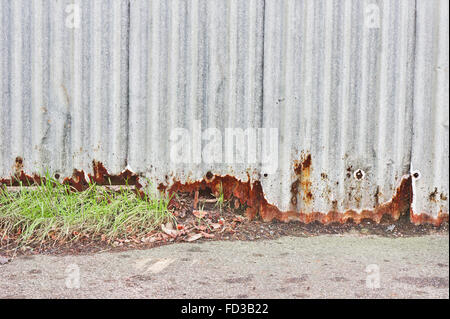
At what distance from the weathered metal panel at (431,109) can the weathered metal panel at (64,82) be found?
245 cm

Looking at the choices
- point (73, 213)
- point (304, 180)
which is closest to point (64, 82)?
point (73, 213)

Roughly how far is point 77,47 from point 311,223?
8.13 feet

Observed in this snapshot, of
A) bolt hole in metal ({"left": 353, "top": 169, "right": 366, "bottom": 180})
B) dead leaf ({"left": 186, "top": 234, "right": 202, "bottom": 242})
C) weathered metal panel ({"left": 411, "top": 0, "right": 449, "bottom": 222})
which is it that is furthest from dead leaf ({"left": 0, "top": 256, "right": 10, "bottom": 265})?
weathered metal panel ({"left": 411, "top": 0, "right": 449, "bottom": 222})

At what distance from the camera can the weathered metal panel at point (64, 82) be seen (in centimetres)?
408

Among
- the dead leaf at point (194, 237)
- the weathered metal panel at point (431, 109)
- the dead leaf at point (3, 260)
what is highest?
the weathered metal panel at point (431, 109)

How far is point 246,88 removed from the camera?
4023 mm

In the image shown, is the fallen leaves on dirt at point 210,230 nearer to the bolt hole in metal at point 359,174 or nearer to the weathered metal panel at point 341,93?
the weathered metal panel at point 341,93

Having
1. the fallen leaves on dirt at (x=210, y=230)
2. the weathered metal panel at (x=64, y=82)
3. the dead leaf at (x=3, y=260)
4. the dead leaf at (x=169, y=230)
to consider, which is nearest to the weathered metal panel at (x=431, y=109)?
the fallen leaves on dirt at (x=210, y=230)

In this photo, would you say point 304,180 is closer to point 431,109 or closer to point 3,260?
point 431,109

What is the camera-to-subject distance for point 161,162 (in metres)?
4.10

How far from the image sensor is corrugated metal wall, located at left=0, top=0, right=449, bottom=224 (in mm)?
3990

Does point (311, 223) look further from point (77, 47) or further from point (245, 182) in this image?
point (77, 47)

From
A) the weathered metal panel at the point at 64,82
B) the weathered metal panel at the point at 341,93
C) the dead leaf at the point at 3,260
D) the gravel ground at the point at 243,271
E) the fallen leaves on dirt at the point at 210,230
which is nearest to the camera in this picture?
the gravel ground at the point at 243,271

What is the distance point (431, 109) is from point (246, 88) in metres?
1.55
